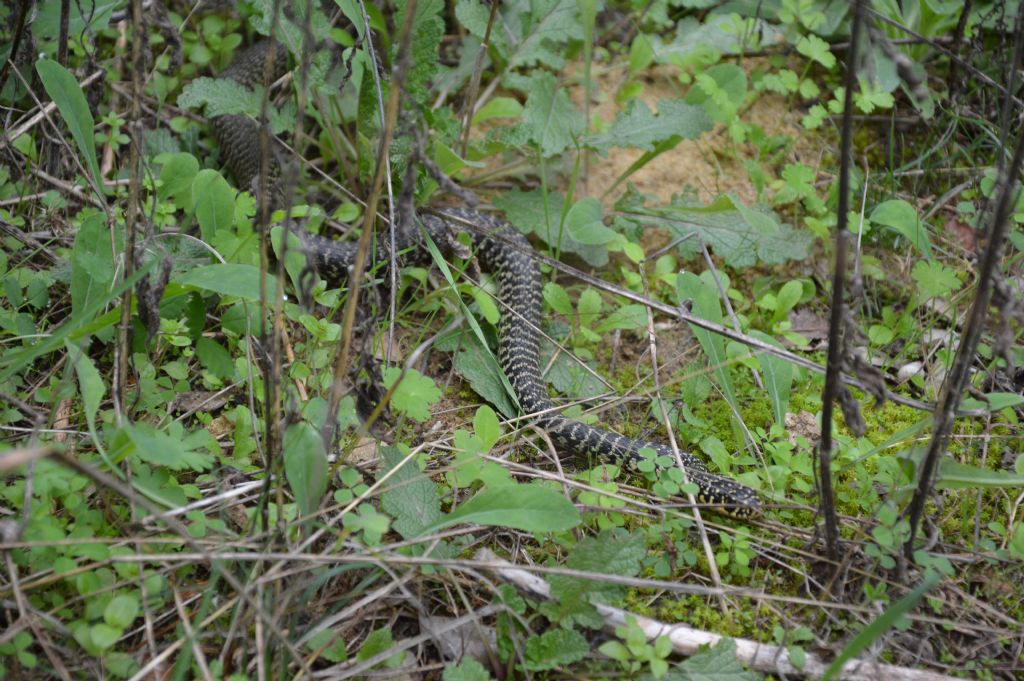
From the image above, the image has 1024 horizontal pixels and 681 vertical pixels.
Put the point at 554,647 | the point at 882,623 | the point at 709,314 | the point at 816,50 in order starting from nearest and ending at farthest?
the point at 882,623, the point at 554,647, the point at 709,314, the point at 816,50

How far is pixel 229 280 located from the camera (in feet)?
12.5

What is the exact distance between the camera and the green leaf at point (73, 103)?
4199 millimetres

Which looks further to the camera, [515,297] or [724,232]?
[724,232]

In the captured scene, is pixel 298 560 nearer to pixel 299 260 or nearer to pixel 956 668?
pixel 299 260

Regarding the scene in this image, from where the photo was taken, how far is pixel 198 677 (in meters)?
3.12

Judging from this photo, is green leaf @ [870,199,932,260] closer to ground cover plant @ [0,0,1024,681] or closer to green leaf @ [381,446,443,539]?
ground cover plant @ [0,0,1024,681]

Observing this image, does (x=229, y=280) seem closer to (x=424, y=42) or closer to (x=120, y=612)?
(x=120, y=612)

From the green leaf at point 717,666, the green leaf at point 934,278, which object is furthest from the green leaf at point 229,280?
the green leaf at point 934,278

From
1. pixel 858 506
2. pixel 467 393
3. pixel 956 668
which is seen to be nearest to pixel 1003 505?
pixel 858 506

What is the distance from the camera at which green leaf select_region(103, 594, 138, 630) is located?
2.99m

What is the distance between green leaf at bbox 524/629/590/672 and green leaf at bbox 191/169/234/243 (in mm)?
2771

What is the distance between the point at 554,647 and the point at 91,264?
2674mm

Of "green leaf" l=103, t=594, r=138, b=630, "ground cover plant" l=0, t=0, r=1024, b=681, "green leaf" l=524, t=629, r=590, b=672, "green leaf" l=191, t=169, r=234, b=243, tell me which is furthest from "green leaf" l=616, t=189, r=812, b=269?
"green leaf" l=103, t=594, r=138, b=630

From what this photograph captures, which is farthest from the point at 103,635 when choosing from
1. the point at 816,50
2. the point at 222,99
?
the point at 816,50
